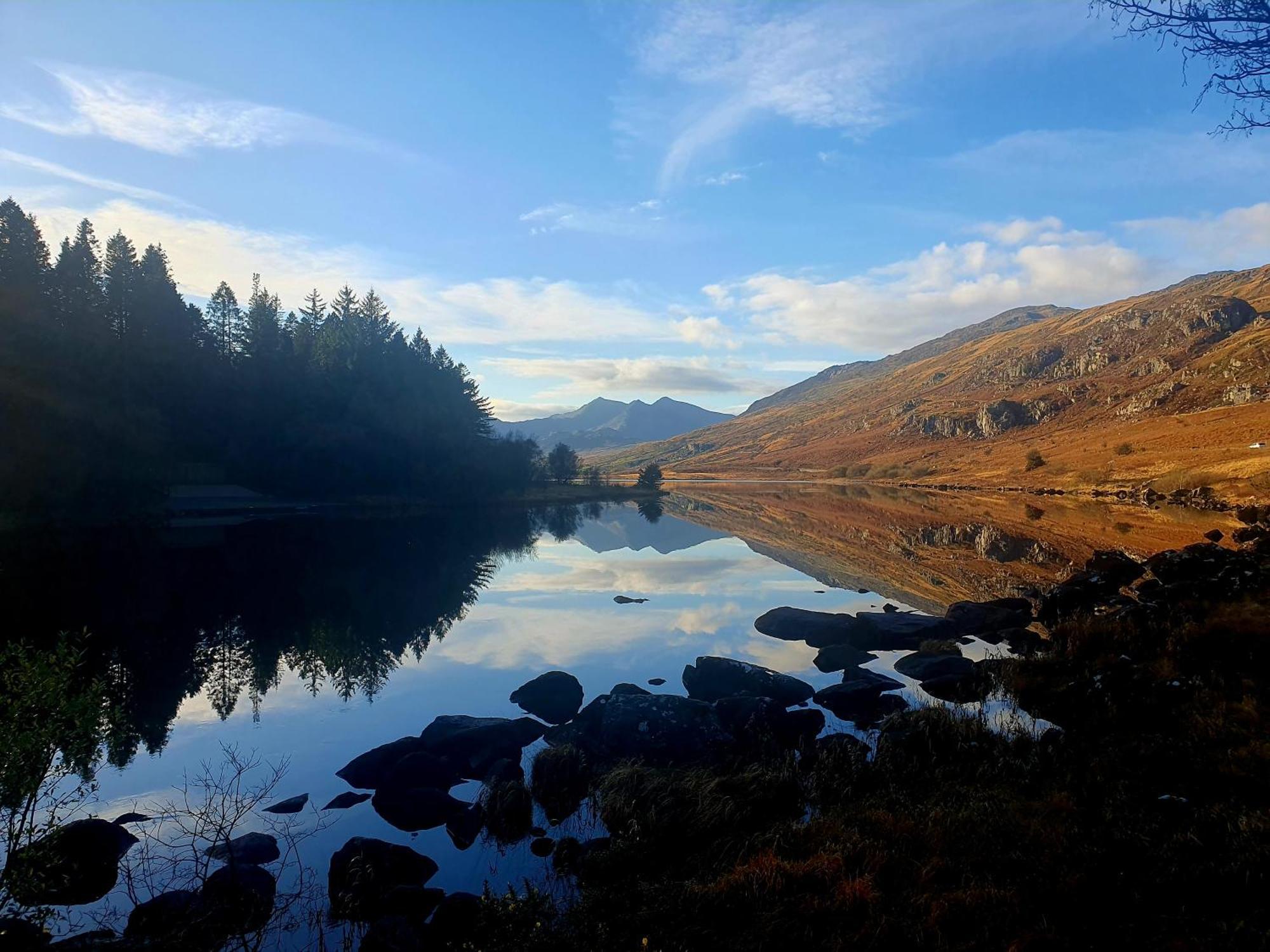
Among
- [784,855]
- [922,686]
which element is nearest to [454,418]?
[922,686]

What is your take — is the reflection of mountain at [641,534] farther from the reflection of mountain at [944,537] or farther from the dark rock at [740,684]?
the dark rock at [740,684]

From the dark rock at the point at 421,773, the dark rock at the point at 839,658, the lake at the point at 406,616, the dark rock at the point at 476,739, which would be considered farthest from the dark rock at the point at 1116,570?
the dark rock at the point at 421,773

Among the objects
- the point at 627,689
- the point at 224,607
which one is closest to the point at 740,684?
the point at 627,689

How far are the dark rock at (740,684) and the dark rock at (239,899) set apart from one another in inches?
494

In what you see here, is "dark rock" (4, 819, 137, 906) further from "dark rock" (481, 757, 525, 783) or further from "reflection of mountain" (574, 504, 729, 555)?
"reflection of mountain" (574, 504, 729, 555)

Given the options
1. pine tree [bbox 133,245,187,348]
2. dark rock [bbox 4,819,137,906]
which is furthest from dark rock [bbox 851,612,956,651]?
pine tree [bbox 133,245,187,348]

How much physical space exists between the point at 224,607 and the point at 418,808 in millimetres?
26141

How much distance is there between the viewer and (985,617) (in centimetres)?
2894

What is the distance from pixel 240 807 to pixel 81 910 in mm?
3606

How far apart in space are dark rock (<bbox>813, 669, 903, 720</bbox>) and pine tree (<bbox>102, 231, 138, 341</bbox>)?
3680 inches

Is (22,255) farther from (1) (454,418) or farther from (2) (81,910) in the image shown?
(2) (81,910)

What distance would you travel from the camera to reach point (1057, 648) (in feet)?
73.0

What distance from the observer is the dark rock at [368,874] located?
35.3 feet

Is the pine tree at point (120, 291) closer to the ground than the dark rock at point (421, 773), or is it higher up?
higher up
